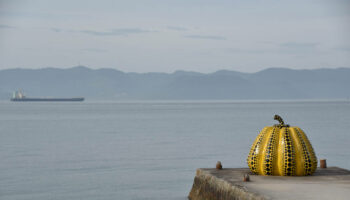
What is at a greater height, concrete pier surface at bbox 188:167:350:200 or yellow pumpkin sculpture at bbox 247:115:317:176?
yellow pumpkin sculpture at bbox 247:115:317:176

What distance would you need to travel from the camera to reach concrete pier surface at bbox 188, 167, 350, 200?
12.2 meters

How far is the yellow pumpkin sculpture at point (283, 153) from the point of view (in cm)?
1483

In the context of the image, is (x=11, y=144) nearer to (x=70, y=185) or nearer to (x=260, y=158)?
(x=70, y=185)

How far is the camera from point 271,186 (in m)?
13.3

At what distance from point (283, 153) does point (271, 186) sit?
1.69m

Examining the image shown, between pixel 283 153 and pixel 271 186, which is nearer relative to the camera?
pixel 271 186

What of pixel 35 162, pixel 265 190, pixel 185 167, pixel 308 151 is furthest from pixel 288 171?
pixel 35 162

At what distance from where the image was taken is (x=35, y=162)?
1261 inches

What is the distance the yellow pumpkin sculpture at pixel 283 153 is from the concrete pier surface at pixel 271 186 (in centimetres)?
25

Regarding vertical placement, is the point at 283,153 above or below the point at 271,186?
above

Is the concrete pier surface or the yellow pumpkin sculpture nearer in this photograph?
the concrete pier surface

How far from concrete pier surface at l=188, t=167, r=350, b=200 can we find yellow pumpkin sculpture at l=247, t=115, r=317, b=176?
25 centimetres

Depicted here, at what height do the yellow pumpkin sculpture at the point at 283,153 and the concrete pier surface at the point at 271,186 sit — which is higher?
the yellow pumpkin sculpture at the point at 283,153

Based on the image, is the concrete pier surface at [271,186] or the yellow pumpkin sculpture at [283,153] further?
the yellow pumpkin sculpture at [283,153]
